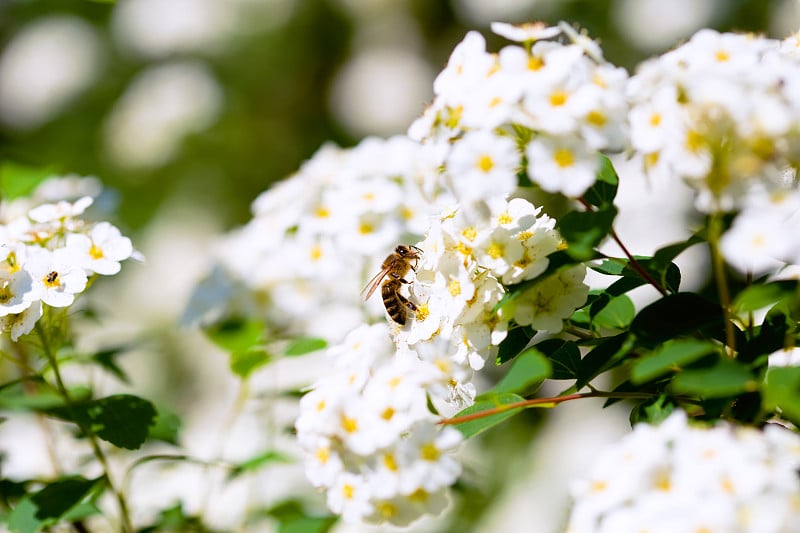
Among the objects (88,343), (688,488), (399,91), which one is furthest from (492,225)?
(399,91)

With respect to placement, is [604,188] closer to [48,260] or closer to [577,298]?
[577,298]

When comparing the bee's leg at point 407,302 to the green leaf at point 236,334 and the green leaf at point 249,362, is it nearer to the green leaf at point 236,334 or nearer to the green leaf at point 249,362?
the green leaf at point 249,362

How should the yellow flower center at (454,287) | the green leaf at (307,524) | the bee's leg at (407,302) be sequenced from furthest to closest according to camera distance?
the green leaf at (307,524)
the bee's leg at (407,302)
the yellow flower center at (454,287)

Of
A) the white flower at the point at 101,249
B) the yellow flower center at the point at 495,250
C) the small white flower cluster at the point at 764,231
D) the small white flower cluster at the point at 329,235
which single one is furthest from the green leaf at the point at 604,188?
the white flower at the point at 101,249

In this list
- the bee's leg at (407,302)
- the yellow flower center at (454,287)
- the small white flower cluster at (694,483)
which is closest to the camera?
the small white flower cluster at (694,483)

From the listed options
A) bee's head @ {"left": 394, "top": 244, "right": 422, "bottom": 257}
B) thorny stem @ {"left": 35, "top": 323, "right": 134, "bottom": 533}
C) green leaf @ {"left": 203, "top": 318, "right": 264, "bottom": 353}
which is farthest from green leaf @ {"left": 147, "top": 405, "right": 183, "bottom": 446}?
bee's head @ {"left": 394, "top": 244, "right": 422, "bottom": 257}

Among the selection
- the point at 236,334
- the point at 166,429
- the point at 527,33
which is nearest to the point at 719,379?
the point at 527,33

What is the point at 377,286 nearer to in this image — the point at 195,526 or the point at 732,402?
the point at 195,526
